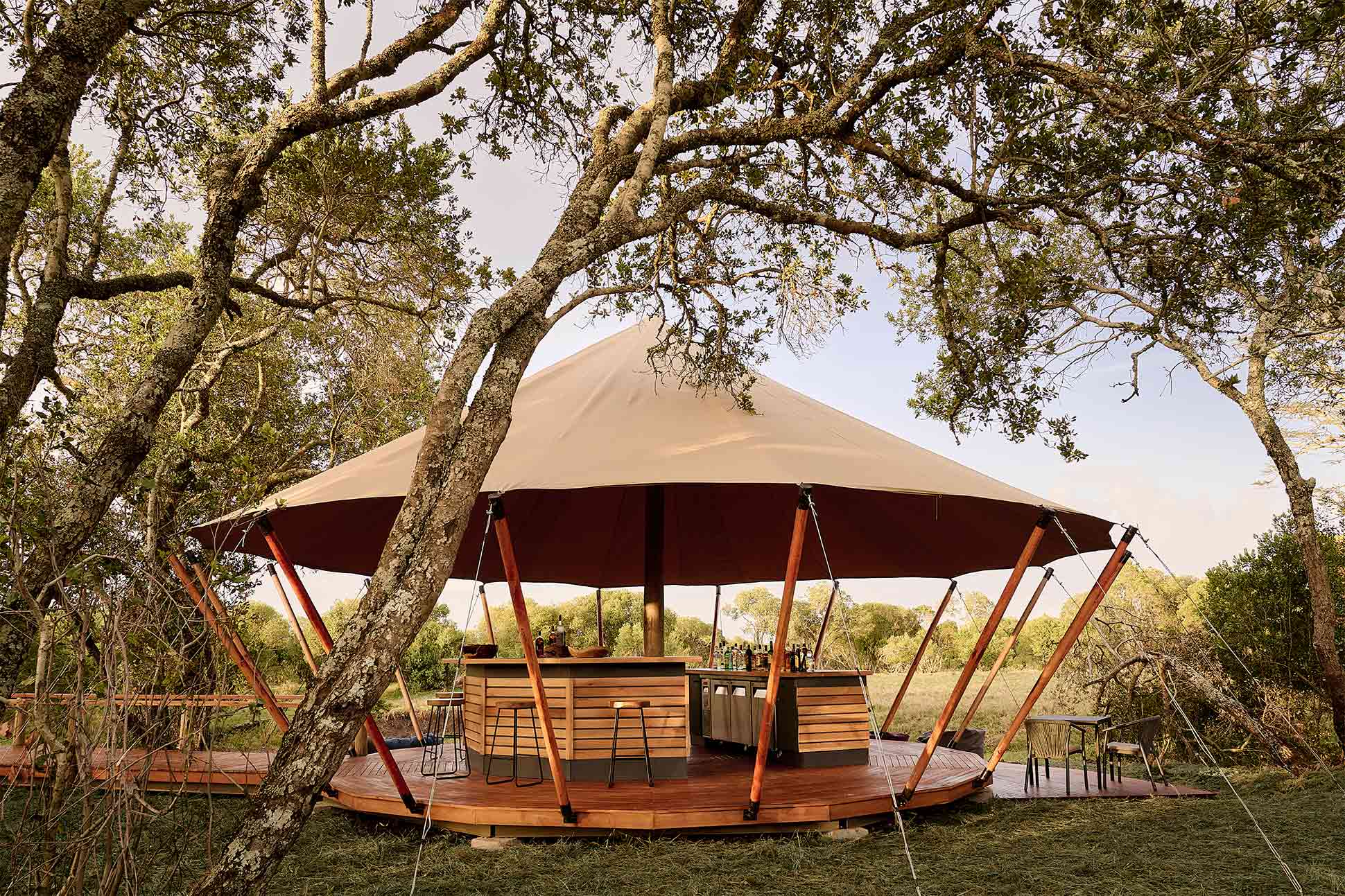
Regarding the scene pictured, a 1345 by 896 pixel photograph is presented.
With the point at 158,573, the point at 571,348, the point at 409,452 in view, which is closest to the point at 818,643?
the point at 571,348

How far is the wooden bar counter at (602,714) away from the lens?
6652 mm

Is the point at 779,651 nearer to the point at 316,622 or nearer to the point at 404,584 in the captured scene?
the point at 404,584

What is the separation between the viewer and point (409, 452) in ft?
23.1

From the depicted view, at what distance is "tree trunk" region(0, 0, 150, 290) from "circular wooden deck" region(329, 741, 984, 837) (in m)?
4.08

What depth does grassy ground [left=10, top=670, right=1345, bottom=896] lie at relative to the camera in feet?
14.6

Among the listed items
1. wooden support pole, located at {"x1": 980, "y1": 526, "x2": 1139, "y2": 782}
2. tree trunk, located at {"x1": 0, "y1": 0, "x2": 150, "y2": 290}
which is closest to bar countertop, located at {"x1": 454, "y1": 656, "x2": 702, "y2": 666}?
wooden support pole, located at {"x1": 980, "y1": 526, "x2": 1139, "y2": 782}

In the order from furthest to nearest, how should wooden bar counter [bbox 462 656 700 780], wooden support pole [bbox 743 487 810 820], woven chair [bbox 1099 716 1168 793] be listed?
woven chair [bbox 1099 716 1168 793] < wooden bar counter [bbox 462 656 700 780] < wooden support pole [bbox 743 487 810 820]

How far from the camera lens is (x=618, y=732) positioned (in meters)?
6.72

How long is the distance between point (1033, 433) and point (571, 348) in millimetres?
4939

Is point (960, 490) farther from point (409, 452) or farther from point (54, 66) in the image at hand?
point (54, 66)

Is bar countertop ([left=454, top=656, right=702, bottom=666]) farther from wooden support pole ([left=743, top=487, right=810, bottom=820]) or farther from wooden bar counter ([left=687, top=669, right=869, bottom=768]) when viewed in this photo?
wooden bar counter ([left=687, top=669, right=869, bottom=768])

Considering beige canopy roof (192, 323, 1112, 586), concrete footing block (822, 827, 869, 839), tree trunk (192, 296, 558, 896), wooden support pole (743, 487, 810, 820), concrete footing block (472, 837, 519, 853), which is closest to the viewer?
tree trunk (192, 296, 558, 896)

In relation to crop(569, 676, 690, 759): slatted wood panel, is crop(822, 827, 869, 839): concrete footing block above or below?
below

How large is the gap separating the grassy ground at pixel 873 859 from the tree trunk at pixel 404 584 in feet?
1.17
